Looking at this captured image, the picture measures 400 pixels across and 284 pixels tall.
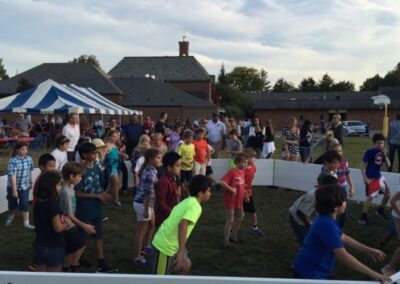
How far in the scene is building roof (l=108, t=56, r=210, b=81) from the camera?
65.9 metres

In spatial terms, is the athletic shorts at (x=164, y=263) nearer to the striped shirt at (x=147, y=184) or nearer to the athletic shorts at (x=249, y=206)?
the striped shirt at (x=147, y=184)

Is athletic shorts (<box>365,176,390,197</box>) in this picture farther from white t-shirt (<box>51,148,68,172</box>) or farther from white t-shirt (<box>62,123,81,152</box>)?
white t-shirt (<box>62,123,81,152</box>)

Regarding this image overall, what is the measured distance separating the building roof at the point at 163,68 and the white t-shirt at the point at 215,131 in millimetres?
51995

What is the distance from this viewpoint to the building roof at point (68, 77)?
164 feet

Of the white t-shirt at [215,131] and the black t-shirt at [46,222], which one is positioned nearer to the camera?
the black t-shirt at [46,222]

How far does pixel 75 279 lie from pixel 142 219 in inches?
102

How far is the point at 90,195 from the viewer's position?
5570 millimetres

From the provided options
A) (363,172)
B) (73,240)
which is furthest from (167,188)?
(363,172)

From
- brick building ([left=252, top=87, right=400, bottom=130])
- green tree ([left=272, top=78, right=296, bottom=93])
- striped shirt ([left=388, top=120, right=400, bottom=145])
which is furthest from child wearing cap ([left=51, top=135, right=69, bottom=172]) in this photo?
green tree ([left=272, top=78, right=296, bottom=93])

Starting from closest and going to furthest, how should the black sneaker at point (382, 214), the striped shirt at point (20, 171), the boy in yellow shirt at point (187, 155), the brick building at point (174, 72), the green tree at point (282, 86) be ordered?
the striped shirt at point (20, 171)
the black sneaker at point (382, 214)
the boy in yellow shirt at point (187, 155)
the brick building at point (174, 72)
the green tree at point (282, 86)

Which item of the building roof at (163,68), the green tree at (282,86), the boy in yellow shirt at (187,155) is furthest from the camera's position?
the green tree at (282,86)

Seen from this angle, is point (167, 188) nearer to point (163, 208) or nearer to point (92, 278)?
point (163, 208)

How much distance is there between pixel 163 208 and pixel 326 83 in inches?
3515

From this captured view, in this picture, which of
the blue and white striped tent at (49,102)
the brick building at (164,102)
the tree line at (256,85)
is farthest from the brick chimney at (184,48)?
the blue and white striped tent at (49,102)
